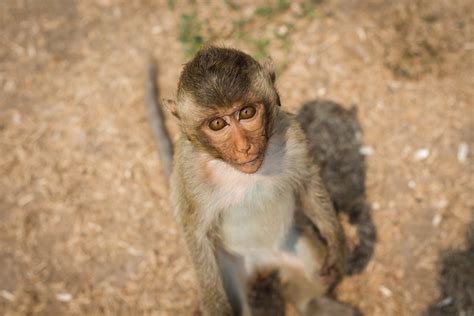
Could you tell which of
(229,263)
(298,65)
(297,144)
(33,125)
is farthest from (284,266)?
(33,125)

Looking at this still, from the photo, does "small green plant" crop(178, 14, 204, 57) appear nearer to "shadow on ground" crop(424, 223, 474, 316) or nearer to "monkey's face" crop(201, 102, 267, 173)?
"monkey's face" crop(201, 102, 267, 173)

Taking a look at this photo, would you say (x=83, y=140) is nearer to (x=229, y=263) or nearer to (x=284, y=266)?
(x=229, y=263)

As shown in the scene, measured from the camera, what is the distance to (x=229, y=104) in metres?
2.86

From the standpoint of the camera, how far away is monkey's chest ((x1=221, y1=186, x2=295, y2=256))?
3564 millimetres

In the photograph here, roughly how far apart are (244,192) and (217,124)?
74 centimetres

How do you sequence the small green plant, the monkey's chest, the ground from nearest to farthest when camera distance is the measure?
the monkey's chest → the ground → the small green plant

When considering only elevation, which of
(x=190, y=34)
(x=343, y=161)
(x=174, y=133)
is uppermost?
(x=190, y=34)

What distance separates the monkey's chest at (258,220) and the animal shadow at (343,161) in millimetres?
1028

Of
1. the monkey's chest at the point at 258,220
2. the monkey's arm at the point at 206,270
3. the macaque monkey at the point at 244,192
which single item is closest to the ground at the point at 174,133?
the macaque monkey at the point at 244,192

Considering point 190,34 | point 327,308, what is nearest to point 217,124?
point 327,308

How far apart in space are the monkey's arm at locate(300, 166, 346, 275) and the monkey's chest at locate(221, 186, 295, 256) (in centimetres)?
14

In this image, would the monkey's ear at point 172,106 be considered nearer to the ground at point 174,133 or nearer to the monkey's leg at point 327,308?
the ground at point 174,133

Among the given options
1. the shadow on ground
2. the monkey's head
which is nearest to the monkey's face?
the monkey's head

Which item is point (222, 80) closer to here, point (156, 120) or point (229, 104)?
point (229, 104)
